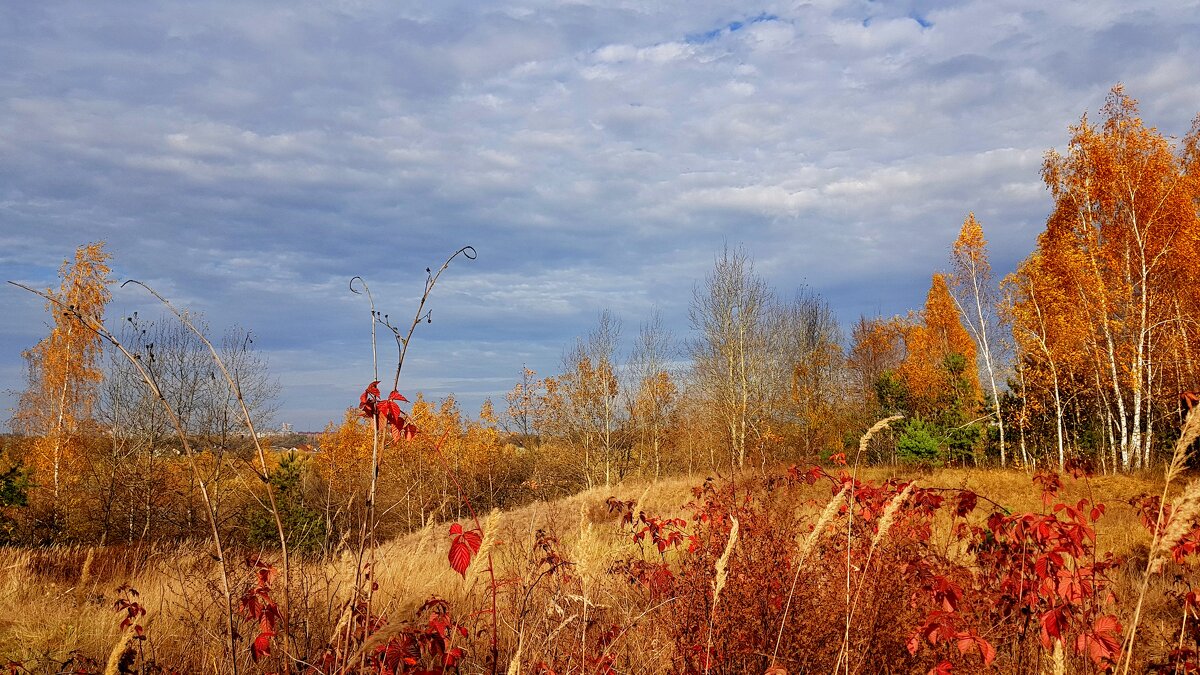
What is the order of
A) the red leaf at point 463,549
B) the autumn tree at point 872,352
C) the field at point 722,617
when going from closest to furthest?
the red leaf at point 463,549 → the field at point 722,617 → the autumn tree at point 872,352

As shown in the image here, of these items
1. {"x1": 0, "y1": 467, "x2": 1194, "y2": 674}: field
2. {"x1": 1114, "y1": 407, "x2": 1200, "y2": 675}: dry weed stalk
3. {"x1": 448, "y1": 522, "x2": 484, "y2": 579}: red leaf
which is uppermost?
{"x1": 1114, "y1": 407, "x2": 1200, "y2": 675}: dry weed stalk

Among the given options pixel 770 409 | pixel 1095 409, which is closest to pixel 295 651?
pixel 1095 409

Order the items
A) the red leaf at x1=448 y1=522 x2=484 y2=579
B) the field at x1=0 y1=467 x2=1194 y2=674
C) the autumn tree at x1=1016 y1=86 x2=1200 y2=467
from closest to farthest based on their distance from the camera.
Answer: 1. the red leaf at x1=448 y1=522 x2=484 y2=579
2. the field at x1=0 y1=467 x2=1194 y2=674
3. the autumn tree at x1=1016 y1=86 x2=1200 y2=467

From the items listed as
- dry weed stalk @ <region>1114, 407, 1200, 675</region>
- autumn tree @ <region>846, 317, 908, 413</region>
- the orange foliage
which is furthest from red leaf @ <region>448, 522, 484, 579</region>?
autumn tree @ <region>846, 317, 908, 413</region>

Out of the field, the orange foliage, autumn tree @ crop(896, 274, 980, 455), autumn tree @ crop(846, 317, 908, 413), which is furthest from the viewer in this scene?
autumn tree @ crop(846, 317, 908, 413)

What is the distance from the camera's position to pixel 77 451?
958 inches

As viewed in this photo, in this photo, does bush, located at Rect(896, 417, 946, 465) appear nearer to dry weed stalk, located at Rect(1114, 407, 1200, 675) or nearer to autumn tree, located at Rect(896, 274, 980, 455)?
autumn tree, located at Rect(896, 274, 980, 455)

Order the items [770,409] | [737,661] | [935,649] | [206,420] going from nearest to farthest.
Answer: [737,661] < [935,649] < [206,420] < [770,409]

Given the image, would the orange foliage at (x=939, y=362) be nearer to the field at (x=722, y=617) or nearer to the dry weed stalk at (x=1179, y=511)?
the field at (x=722, y=617)

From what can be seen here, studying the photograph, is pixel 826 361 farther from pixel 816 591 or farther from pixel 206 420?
pixel 816 591

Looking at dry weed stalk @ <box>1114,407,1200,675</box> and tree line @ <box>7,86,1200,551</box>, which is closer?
dry weed stalk @ <box>1114,407,1200,675</box>

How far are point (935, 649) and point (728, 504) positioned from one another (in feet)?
4.71

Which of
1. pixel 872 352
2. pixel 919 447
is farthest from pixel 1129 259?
pixel 872 352

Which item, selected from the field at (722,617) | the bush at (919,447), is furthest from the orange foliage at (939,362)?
the field at (722,617)
